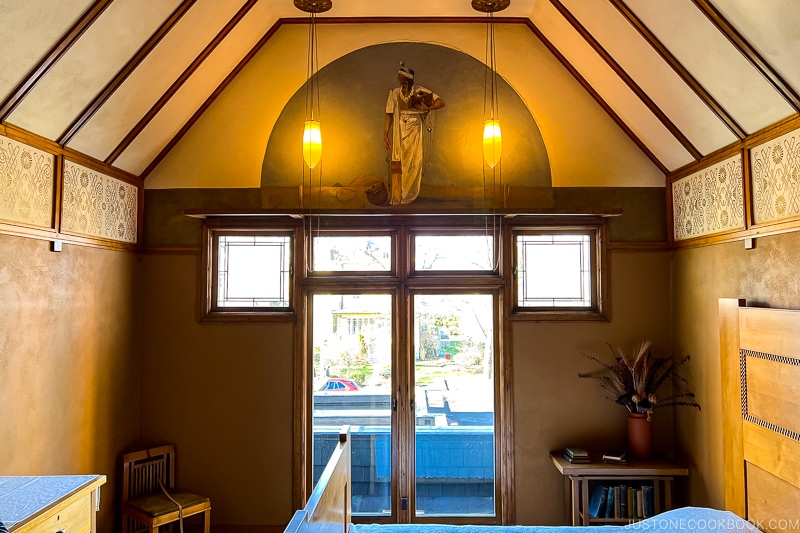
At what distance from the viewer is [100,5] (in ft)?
9.45

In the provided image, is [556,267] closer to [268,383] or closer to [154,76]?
[268,383]

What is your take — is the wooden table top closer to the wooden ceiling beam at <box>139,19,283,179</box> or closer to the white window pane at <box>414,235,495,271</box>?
the white window pane at <box>414,235,495,271</box>

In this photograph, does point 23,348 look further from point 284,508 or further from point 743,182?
point 743,182

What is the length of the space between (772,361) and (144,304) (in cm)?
417

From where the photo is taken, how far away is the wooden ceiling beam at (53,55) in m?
2.87

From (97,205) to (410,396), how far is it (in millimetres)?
2613

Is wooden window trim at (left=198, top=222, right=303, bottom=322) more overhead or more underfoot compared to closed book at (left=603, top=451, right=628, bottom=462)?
more overhead

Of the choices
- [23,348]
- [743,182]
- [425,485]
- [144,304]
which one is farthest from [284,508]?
[743,182]

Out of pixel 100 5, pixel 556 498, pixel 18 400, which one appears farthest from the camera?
pixel 556 498

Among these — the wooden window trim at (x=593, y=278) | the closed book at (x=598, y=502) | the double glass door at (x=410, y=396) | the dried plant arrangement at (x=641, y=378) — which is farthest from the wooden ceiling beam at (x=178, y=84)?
the closed book at (x=598, y=502)

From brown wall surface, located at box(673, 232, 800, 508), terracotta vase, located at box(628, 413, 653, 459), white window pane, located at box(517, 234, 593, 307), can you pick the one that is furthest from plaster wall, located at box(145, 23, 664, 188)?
terracotta vase, located at box(628, 413, 653, 459)

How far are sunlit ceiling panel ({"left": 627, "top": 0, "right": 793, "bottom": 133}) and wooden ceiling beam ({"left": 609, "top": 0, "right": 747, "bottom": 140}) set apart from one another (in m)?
0.03

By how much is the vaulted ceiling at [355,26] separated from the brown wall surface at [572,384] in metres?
0.93

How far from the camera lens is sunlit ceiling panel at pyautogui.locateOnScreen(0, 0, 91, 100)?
257cm
